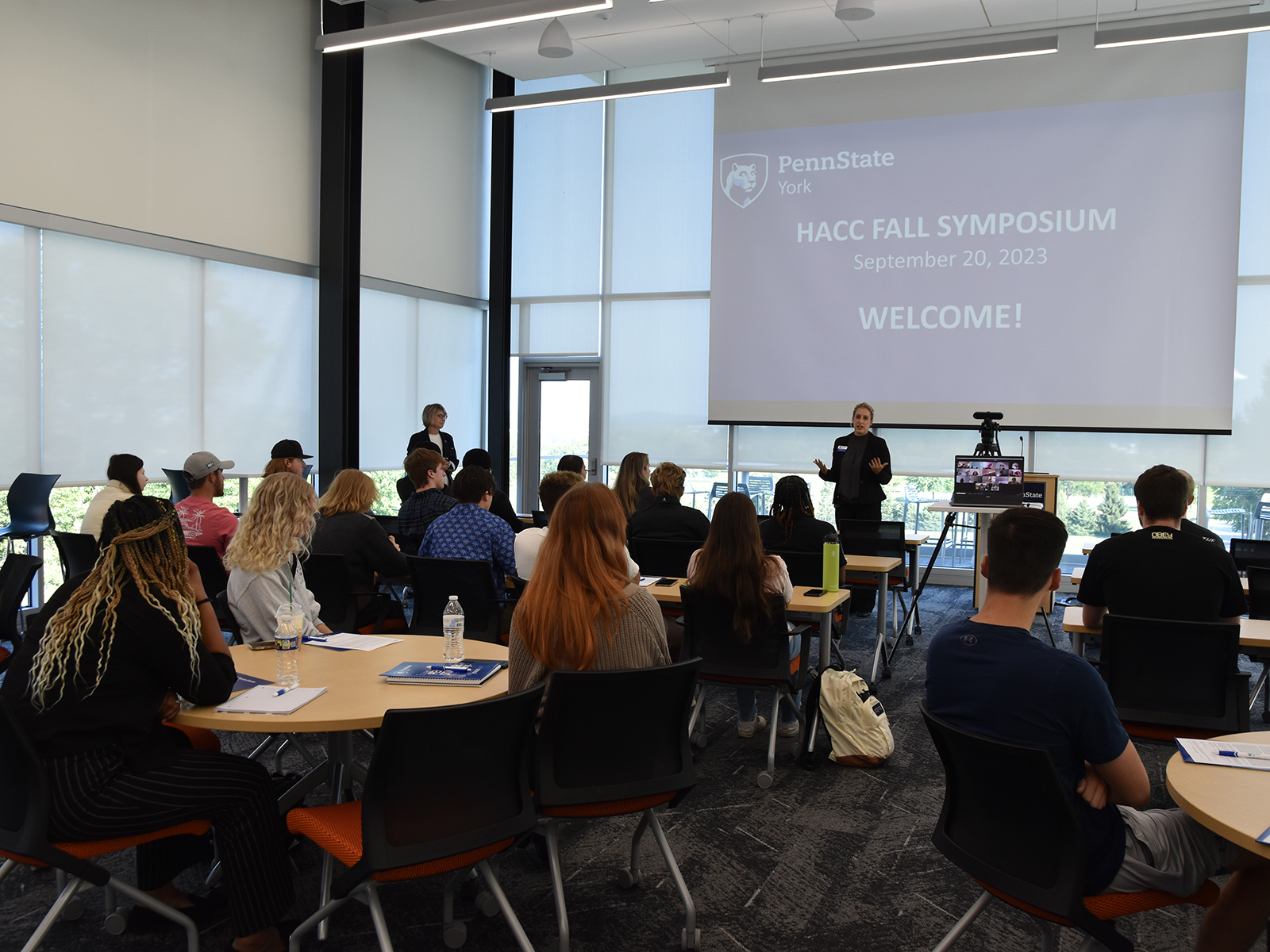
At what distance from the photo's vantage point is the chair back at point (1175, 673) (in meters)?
3.24

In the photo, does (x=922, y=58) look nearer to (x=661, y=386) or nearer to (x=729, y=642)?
(x=661, y=386)

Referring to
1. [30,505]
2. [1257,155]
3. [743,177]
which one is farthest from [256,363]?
[1257,155]

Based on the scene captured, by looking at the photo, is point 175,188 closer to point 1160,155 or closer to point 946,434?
point 946,434

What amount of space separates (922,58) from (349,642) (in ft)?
19.3

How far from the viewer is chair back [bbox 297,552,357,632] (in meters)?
4.41

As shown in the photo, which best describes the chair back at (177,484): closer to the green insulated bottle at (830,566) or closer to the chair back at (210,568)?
the chair back at (210,568)

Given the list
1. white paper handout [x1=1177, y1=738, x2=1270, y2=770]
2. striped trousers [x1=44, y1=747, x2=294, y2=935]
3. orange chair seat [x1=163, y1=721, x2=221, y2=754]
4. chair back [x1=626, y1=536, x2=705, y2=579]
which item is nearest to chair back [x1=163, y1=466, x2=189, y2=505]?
chair back [x1=626, y1=536, x2=705, y2=579]

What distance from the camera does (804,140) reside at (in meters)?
8.76

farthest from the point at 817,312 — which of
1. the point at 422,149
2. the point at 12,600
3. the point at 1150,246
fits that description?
the point at 12,600

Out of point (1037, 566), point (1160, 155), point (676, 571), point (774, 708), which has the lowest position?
point (774, 708)

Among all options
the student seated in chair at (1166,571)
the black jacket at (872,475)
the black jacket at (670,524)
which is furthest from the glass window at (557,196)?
the student seated in chair at (1166,571)

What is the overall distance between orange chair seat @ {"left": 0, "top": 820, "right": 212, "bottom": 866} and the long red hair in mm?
948

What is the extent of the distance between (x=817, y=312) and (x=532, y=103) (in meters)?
3.08

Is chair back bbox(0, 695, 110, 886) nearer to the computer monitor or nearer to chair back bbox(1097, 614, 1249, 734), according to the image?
chair back bbox(1097, 614, 1249, 734)
